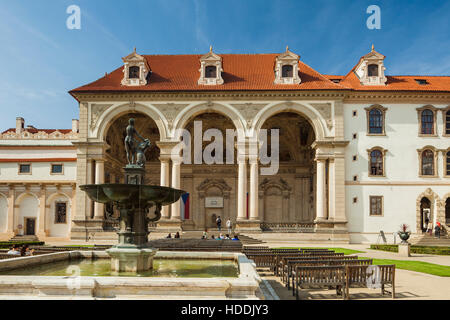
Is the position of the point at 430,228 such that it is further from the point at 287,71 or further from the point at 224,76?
the point at 224,76

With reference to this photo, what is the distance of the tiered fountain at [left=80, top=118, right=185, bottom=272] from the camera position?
9.75 metres

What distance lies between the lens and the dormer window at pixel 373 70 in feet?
115

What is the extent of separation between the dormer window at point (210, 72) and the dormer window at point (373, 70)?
13559 mm

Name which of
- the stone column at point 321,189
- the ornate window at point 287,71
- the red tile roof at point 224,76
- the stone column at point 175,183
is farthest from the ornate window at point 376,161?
the stone column at point 175,183

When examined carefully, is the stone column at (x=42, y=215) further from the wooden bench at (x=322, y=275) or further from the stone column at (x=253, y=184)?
the wooden bench at (x=322, y=275)

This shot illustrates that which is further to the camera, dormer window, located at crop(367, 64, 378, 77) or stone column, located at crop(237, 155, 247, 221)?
dormer window, located at crop(367, 64, 378, 77)

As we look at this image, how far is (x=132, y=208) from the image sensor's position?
10438mm

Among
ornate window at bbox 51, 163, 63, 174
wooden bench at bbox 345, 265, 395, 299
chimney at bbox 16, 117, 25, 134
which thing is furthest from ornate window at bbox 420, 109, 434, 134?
chimney at bbox 16, 117, 25, 134

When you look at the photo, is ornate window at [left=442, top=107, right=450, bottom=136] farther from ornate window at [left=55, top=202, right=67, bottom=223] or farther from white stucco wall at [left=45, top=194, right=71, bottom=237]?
ornate window at [left=55, top=202, right=67, bottom=223]

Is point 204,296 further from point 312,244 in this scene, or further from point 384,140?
point 384,140

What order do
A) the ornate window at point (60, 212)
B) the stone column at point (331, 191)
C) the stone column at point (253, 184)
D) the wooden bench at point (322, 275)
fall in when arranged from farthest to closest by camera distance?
the ornate window at point (60, 212) < the stone column at point (253, 184) < the stone column at point (331, 191) < the wooden bench at point (322, 275)

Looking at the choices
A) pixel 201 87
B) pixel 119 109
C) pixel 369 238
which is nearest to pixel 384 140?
pixel 369 238

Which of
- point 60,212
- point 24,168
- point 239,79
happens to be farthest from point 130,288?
point 24,168

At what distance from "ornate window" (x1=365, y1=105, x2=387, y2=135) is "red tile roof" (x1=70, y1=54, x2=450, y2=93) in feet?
5.79
